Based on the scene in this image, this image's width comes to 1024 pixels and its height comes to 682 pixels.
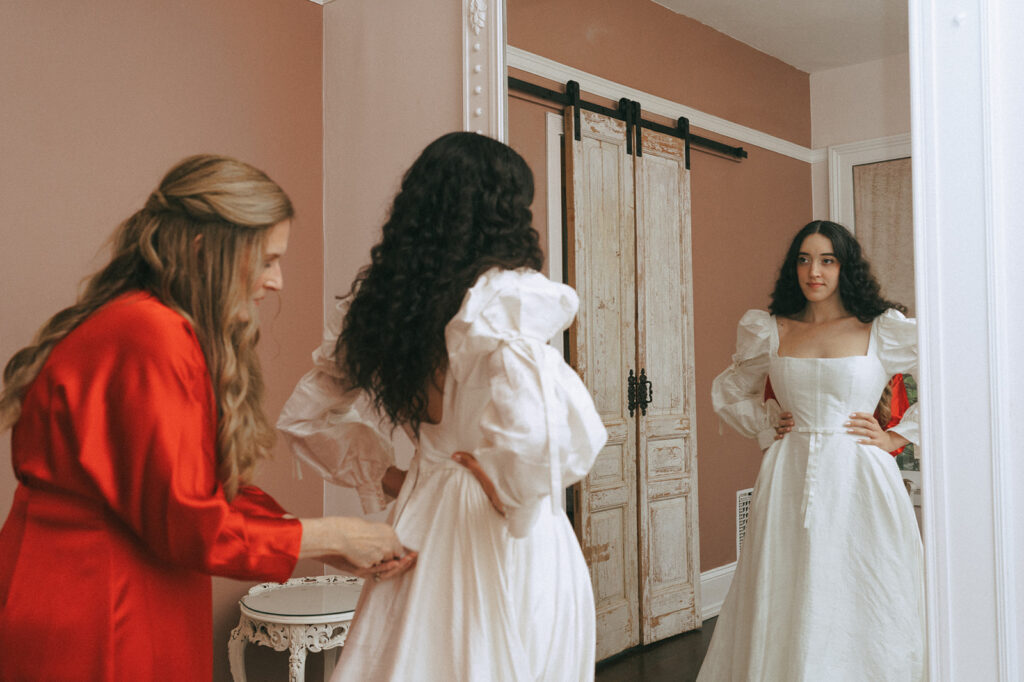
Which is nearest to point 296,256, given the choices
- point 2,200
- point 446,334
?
point 2,200

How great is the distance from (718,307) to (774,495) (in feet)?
1.37

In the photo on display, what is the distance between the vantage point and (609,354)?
2080 millimetres

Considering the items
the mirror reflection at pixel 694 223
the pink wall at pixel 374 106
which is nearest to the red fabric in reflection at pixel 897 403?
the mirror reflection at pixel 694 223

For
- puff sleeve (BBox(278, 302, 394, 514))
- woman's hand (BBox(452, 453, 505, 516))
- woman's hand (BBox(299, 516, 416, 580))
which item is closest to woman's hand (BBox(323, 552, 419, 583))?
woman's hand (BBox(299, 516, 416, 580))

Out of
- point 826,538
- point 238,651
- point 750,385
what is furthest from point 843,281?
point 238,651

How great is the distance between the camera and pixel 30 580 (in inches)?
45.5

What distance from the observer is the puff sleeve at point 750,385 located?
5.81ft

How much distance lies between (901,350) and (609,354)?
0.67m

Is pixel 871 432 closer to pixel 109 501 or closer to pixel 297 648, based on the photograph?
pixel 109 501

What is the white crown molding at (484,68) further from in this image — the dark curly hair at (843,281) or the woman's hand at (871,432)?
the woman's hand at (871,432)

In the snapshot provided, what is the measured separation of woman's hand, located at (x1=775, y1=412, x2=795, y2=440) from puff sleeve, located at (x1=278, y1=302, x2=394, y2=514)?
78 cm

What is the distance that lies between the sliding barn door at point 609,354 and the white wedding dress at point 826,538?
0.32m

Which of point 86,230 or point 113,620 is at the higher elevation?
point 86,230

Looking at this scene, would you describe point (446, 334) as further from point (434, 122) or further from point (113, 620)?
point (434, 122)
